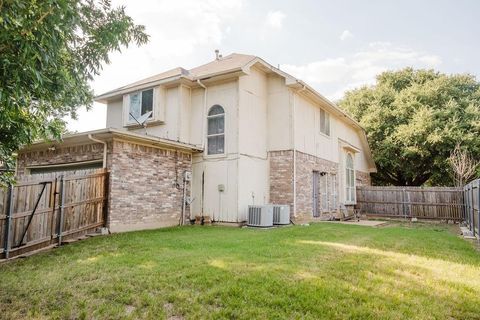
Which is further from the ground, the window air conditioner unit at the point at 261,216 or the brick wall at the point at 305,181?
the brick wall at the point at 305,181

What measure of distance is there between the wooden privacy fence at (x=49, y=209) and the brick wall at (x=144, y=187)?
1.29 feet

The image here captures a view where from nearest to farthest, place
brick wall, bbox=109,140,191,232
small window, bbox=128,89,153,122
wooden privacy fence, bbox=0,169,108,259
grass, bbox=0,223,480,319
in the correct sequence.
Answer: grass, bbox=0,223,480,319 → wooden privacy fence, bbox=0,169,108,259 → brick wall, bbox=109,140,191,232 → small window, bbox=128,89,153,122

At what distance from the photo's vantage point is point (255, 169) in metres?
12.1

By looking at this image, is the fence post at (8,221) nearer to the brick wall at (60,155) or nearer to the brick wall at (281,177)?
the brick wall at (60,155)

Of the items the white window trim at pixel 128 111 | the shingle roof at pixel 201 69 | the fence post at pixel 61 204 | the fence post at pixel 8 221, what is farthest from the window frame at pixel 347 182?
the fence post at pixel 8 221

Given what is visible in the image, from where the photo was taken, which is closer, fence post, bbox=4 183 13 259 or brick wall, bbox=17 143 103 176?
fence post, bbox=4 183 13 259

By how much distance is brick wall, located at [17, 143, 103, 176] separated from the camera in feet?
31.6

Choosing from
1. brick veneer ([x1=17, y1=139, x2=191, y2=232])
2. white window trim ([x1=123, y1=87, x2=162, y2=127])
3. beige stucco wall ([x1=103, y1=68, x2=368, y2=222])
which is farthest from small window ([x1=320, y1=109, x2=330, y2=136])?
white window trim ([x1=123, y1=87, x2=162, y2=127])

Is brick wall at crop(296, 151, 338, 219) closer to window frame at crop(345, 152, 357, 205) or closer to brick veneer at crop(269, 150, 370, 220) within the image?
brick veneer at crop(269, 150, 370, 220)

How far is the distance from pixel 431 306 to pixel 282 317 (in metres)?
1.73

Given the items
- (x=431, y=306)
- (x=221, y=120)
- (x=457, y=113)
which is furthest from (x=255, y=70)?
(x=457, y=113)

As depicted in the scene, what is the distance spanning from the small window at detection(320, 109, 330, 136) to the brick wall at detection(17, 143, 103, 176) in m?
10.1

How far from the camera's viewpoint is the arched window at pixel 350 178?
17.7 meters

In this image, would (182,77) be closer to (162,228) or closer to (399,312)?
(162,228)
